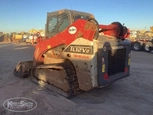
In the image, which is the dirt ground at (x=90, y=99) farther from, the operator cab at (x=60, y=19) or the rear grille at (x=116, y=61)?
the operator cab at (x=60, y=19)

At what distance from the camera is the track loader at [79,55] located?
3605 millimetres

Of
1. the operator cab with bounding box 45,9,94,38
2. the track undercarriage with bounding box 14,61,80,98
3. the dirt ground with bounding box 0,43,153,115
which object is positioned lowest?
the dirt ground with bounding box 0,43,153,115

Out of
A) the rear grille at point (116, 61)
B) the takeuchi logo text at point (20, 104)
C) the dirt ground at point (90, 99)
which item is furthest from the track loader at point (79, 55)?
the takeuchi logo text at point (20, 104)

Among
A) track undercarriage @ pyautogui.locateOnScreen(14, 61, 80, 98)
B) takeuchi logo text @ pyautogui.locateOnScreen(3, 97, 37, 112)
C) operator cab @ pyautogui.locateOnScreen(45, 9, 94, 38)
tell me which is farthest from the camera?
operator cab @ pyautogui.locateOnScreen(45, 9, 94, 38)

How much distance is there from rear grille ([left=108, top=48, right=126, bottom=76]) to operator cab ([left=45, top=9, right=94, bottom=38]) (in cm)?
144

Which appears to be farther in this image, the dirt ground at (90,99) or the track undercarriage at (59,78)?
the track undercarriage at (59,78)

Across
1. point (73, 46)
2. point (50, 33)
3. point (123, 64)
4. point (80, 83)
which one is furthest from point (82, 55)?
point (50, 33)

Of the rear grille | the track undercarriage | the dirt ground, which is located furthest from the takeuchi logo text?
the rear grille

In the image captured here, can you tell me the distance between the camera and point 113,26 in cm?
415

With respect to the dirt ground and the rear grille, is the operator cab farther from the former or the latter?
the dirt ground

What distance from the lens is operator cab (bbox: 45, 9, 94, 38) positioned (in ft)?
15.3

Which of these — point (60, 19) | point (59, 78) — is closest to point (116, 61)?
point (59, 78)

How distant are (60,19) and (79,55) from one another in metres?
1.54

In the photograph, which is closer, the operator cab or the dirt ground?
the dirt ground
